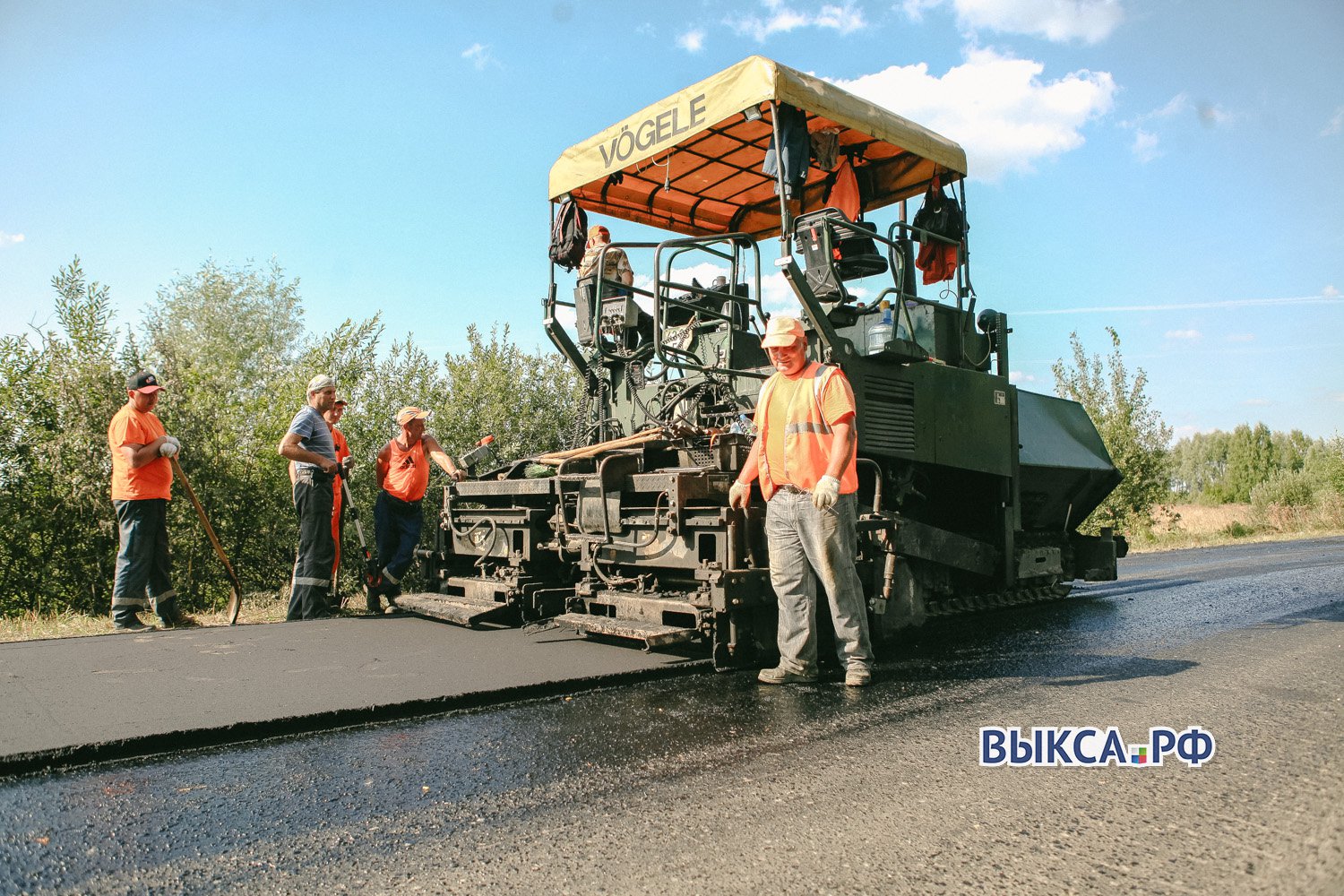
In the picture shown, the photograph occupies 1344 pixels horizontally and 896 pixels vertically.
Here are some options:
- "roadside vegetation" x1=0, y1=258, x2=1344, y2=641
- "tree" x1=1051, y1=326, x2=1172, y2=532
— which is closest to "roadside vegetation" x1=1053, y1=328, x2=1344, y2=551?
Answer: "tree" x1=1051, y1=326, x2=1172, y2=532

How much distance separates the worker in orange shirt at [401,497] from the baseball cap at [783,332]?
3.95m

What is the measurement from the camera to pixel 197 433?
867 centimetres

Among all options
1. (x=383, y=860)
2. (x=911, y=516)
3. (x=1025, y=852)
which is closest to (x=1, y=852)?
(x=383, y=860)

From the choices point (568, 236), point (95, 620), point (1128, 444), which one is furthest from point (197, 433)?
point (1128, 444)

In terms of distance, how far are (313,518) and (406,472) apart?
98 cm

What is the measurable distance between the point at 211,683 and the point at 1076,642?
17.3 ft

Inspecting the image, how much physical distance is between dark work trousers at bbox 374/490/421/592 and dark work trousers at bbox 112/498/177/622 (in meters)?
1.66

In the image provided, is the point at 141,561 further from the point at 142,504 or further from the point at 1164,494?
the point at 1164,494

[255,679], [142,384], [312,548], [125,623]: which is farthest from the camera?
[312,548]

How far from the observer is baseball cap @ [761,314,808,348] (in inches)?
189

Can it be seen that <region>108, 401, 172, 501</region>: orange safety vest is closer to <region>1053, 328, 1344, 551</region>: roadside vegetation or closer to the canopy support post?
the canopy support post

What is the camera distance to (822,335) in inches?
213

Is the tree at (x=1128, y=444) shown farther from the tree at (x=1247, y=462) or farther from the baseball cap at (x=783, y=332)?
the tree at (x=1247, y=462)

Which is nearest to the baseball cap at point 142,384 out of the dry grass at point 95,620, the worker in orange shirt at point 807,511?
the dry grass at point 95,620
